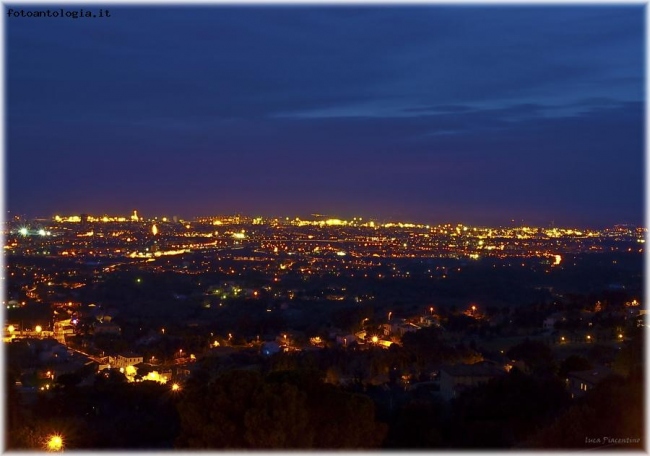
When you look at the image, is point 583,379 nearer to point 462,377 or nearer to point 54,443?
point 462,377

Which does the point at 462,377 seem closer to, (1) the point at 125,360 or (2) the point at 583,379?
(2) the point at 583,379

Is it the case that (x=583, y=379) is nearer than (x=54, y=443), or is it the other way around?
(x=54, y=443)

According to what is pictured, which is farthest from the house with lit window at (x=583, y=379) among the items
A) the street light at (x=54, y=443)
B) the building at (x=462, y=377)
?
the street light at (x=54, y=443)

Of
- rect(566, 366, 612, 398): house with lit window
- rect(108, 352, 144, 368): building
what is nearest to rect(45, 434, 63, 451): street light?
rect(566, 366, 612, 398): house with lit window

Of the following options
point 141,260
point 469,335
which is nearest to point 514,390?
point 469,335

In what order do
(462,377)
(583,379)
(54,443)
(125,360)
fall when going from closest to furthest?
(54,443), (583,379), (462,377), (125,360)

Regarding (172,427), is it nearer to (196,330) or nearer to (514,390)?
(514,390)

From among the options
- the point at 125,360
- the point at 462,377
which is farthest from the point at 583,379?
the point at 125,360

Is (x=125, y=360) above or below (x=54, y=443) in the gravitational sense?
above

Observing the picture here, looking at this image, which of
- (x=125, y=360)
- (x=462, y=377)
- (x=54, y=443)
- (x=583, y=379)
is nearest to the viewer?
(x=54, y=443)
